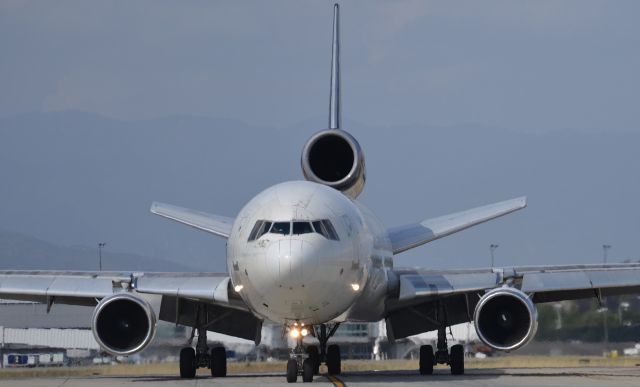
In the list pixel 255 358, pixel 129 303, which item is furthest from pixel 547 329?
pixel 129 303

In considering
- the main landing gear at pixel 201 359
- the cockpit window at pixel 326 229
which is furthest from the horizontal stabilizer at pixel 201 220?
the cockpit window at pixel 326 229

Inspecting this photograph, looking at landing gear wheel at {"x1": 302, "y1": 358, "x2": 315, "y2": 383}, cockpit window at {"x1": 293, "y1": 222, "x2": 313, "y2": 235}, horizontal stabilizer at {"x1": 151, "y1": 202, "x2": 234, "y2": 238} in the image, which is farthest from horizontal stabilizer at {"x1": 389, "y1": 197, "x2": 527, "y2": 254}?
cockpit window at {"x1": 293, "y1": 222, "x2": 313, "y2": 235}

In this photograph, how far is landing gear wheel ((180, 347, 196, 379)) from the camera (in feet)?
99.5

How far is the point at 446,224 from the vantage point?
112 feet

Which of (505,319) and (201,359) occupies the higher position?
(505,319)

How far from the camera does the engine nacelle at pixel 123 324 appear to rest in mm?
28938

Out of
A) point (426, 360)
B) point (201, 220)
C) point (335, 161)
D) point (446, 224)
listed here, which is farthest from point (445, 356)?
point (201, 220)

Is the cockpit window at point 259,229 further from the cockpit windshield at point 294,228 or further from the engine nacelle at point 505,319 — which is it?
the engine nacelle at point 505,319

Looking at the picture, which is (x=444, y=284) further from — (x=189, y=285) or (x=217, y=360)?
(x=189, y=285)

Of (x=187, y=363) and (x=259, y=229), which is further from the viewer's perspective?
(x=187, y=363)

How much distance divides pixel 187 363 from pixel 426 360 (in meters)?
5.84

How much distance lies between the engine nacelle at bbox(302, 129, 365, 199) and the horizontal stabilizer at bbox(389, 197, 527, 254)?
5.33 ft

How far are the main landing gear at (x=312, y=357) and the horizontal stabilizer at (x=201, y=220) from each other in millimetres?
3221

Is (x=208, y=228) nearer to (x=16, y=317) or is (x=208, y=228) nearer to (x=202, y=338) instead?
(x=202, y=338)
